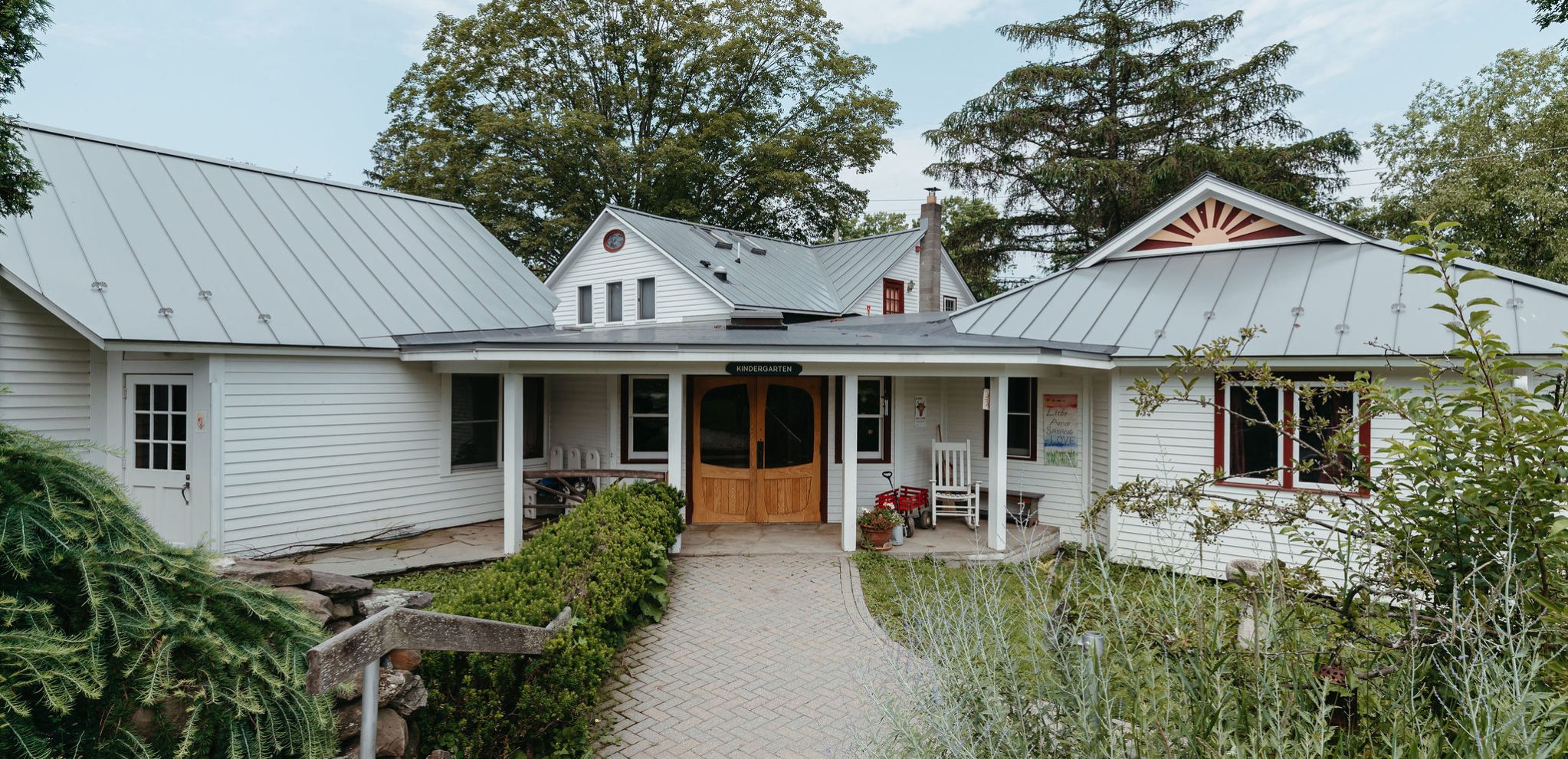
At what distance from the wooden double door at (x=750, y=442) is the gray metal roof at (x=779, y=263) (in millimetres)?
6713

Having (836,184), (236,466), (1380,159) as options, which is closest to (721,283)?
(236,466)

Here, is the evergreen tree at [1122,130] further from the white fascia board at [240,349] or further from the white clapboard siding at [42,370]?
the white clapboard siding at [42,370]

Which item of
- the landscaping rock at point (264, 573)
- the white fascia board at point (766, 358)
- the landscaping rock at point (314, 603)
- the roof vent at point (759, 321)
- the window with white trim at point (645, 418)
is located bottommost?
the landscaping rock at point (314, 603)

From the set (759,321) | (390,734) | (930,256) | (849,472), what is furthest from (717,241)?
(390,734)

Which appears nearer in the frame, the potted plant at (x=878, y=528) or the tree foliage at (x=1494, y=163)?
the potted plant at (x=878, y=528)

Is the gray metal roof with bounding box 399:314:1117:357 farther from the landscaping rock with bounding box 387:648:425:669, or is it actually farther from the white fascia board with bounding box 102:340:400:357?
the landscaping rock with bounding box 387:648:425:669

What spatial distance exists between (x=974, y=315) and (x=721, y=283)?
759 centimetres

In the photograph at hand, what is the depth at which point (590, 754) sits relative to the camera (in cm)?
461

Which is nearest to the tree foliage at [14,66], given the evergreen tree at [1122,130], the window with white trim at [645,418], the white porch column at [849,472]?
the window with white trim at [645,418]

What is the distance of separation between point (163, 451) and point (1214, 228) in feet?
46.3

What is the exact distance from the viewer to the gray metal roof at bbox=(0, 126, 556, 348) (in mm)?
8242

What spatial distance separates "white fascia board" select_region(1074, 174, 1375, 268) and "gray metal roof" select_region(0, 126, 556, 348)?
30.9 feet

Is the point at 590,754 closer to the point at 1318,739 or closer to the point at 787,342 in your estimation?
the point at 1318,739

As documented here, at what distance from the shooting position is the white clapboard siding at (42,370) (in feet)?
26.6
